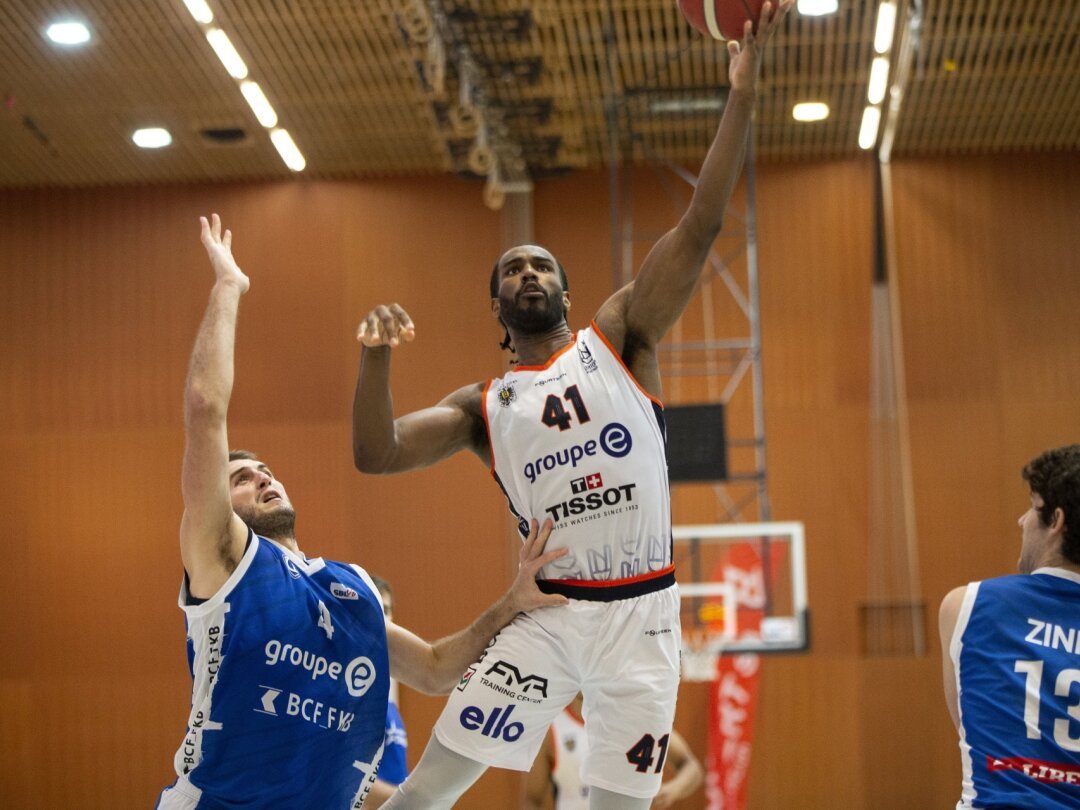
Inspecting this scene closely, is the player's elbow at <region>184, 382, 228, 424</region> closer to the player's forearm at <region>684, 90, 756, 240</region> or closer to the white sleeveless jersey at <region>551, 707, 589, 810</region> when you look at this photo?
the player's forearm at <region>684, 90, 756, 240</region>

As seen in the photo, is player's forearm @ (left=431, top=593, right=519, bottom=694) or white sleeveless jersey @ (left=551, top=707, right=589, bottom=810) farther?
white sleeveless jersey @ (left=551, top=707, right=589, bottom=810)

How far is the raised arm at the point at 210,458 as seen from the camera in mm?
3350

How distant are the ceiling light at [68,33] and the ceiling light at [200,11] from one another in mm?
1050

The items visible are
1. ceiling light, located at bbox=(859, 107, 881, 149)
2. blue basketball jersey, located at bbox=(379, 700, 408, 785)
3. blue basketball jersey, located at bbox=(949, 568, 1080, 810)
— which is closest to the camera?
blue basketball jersey, located at bbox=(949, 568, 1080, 810)


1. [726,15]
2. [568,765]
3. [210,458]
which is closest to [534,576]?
[210,458]

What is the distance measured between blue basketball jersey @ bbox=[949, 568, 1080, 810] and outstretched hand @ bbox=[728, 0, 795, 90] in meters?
1.68

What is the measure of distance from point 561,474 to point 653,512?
32 centimetres

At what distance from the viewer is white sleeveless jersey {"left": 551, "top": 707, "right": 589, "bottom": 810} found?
8.34 meters

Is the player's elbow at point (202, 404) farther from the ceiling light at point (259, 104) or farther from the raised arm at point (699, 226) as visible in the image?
the ceiling light at point (259, 104)

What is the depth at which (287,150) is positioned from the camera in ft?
44.7

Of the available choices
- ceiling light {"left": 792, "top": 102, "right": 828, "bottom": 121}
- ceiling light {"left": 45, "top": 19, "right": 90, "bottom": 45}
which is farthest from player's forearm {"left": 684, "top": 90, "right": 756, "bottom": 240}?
ceiling light {"left": 792, "top": 102, "right": 828, "bottom": 121}

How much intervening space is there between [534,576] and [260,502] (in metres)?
0.92

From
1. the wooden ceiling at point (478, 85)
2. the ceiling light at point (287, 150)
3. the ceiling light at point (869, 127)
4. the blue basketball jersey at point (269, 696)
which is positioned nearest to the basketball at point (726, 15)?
the blue basketball jersey at point (269, 696)

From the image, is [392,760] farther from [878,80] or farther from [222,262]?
[878,80]
